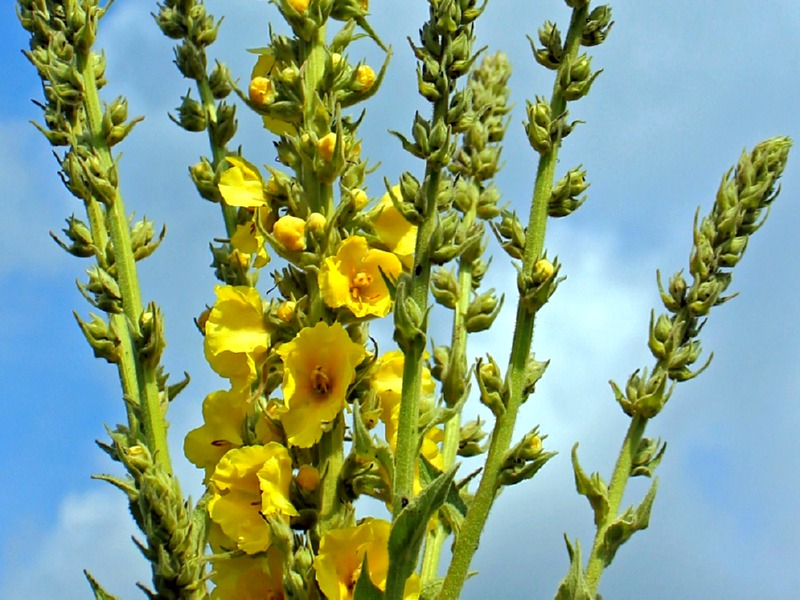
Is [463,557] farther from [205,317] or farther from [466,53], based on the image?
[466,53]

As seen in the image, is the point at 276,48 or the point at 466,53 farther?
the point at 276,48

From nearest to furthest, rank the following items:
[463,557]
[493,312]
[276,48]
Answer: [463,557]
[276,48]
[493,312]

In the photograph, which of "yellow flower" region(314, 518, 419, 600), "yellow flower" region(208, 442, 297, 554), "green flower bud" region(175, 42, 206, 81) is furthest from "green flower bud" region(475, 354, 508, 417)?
"green flower bud" region(175, 42, 206, 81)

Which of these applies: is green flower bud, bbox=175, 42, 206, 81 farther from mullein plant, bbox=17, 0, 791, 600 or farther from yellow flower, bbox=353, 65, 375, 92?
yellow flower, bbox=353, 65, 375, 92

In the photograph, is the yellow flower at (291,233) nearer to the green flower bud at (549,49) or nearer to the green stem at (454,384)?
the green stem at (454,384)

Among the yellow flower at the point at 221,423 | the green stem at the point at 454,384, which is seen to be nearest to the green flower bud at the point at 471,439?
the green stem at the point at 454,384

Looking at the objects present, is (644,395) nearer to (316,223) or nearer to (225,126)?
(316,223)

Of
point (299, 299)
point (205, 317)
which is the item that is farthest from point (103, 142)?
point (299, 299)
